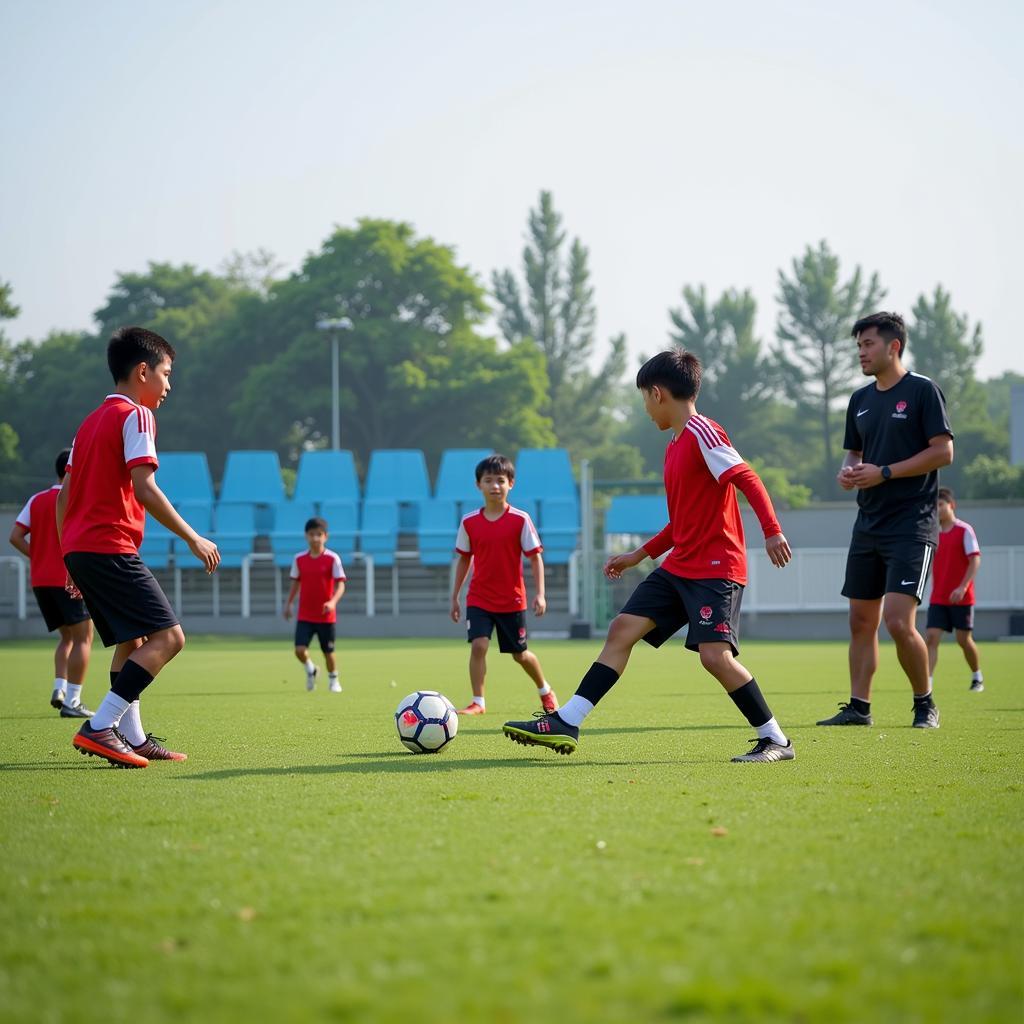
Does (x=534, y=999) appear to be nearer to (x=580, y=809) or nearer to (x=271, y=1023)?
(x=271, y=1023)

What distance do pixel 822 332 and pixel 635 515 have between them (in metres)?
41.5

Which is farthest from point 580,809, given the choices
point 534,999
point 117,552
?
point 117,552

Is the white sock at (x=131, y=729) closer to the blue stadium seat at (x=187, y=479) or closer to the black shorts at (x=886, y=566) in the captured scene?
the black shorts at (x=886, y=566)

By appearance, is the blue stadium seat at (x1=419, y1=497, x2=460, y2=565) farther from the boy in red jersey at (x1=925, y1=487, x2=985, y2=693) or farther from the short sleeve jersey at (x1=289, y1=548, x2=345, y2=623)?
the boy in red jersey at (x1=925, y1=487, x2=985, y2=693)

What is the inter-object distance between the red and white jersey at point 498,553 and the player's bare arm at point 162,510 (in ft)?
14.2

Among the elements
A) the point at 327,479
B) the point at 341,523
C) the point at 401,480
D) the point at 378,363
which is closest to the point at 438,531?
the point at 341,523

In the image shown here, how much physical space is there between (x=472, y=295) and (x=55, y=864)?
58343 millimetres

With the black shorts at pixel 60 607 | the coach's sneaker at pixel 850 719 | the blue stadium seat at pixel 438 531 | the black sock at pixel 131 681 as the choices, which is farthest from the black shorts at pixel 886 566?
the blue stadium seat at pixel 438 531

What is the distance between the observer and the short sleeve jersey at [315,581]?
14.1 meters

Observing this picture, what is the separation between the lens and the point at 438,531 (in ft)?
126

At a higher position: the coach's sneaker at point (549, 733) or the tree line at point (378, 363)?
the tree line at point (378, 363)

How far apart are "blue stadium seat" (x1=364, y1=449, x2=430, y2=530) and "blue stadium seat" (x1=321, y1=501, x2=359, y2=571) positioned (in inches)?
49.2

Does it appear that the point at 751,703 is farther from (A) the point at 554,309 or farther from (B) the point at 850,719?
(A) the point at 554,309

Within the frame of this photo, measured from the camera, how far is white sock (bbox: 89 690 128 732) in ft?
21.3
